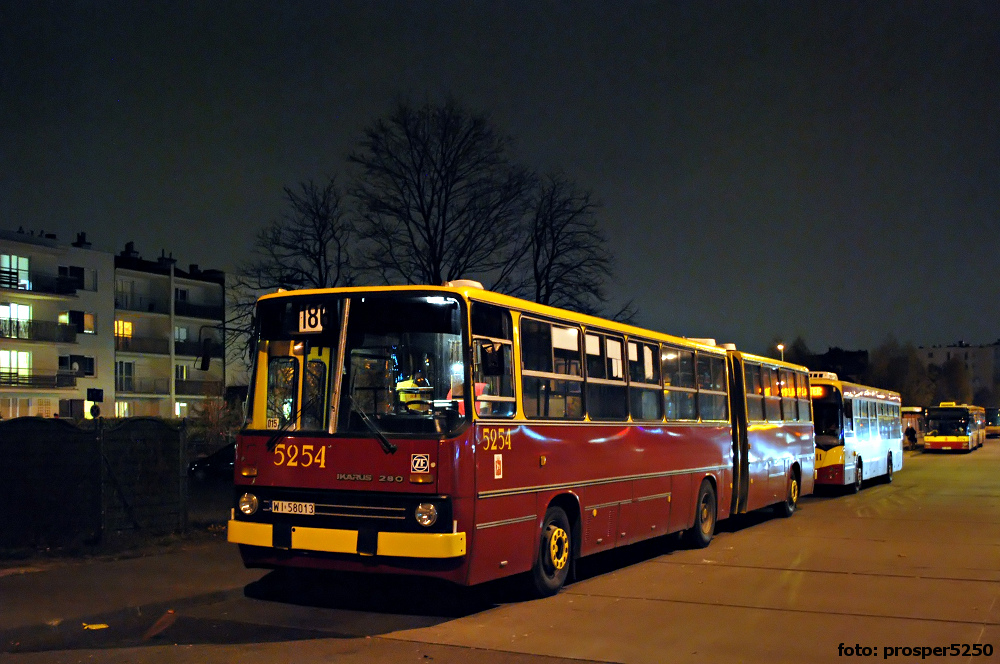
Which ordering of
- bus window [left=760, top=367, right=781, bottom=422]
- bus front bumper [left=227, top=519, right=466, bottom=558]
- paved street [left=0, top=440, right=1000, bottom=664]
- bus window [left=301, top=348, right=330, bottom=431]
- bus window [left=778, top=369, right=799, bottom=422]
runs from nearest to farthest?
paved street [left=0, top=440, right=1000, bottom=664]
bus front bumper [left=227, top=519, right=466, bottom=558]
bus window [left=301, top=348, right=330, bottom=431]
bus window [left=760, top=367, right=781, bottom=422]
bus window [left=778, top=369, right=799, bottom=422]

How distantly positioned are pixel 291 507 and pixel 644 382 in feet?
18.9

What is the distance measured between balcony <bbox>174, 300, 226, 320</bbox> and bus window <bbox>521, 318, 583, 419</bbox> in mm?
61098

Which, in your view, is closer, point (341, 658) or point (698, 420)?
point (341, 658)

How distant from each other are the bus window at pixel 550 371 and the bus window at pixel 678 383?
3.11 metres

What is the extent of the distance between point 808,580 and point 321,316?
21.5 ft

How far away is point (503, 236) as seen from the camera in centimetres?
3631

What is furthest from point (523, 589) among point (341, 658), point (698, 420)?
point (698, 420)

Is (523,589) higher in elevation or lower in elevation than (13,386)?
lower

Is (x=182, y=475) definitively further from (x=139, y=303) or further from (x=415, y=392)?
(x=139, y=303)

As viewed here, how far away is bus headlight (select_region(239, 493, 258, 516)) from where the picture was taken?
9898 millimetres

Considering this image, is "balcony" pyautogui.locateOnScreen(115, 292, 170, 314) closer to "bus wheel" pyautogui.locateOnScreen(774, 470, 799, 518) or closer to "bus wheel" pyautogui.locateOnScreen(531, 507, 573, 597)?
"bus wheel" pyautogui.locateOnScreen(774, 470, 799, 518)

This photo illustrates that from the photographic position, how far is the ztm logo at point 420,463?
9141mm

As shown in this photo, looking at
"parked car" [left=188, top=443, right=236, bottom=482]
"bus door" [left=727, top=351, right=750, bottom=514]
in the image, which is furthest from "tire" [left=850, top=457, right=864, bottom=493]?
"parked car" [left=188, top=443, right=236, bottom=482]

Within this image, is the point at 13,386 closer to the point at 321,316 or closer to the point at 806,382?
the point at 806,382
